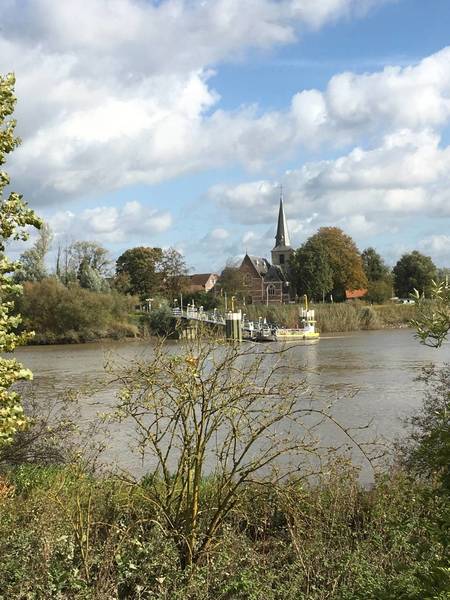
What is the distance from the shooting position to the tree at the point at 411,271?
82062 mm

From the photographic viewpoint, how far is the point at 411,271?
275 feet

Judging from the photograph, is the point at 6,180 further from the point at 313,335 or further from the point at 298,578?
the point at 313,335

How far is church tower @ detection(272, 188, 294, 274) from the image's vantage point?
105500 millimetres

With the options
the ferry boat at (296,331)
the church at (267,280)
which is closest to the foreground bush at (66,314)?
the ferry boat at (296,331)

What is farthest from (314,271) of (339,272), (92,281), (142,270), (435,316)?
(435,316)

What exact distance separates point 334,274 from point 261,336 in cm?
2607

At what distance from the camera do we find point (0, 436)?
4461mm

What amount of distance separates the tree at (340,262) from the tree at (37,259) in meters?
28.8

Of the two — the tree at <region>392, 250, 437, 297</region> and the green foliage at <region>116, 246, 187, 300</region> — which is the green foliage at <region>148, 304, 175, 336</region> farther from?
the tree at <region>392, 250, 437, 297</region>

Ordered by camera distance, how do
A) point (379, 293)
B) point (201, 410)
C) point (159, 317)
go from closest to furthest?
point (201, 410)
point (159, 317)
point (379, 293)

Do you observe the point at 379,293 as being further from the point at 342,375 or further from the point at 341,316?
the point at 342,375

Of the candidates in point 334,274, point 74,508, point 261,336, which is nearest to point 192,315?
point 261,336

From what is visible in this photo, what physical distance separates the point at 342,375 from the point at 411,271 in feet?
199

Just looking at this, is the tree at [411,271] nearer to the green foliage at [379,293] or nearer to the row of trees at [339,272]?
the row of trees at [339,272]
